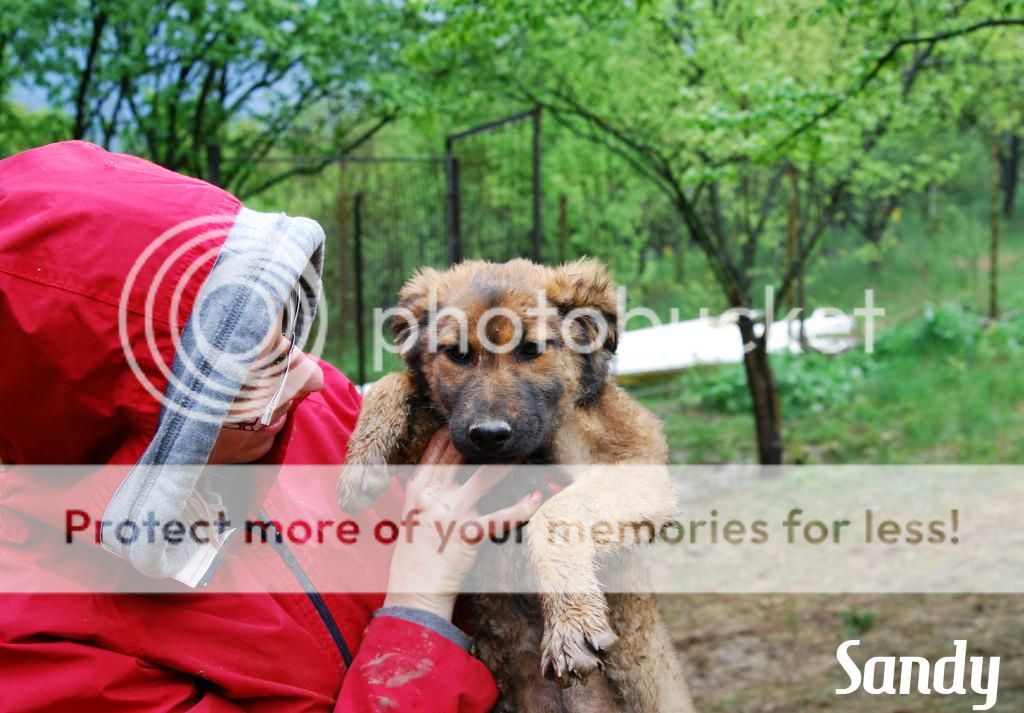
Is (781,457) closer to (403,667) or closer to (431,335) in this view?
(431,335)

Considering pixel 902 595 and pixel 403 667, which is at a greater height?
pixel 403 667


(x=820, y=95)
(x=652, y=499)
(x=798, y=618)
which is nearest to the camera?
(x=652, y=499)

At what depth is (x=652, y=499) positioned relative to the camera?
2699 mm

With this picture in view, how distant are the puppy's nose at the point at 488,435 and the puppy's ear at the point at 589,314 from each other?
48cm

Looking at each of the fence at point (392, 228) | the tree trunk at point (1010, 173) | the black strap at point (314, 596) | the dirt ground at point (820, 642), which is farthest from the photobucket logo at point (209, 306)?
the tree trunk at point (1010, 173)

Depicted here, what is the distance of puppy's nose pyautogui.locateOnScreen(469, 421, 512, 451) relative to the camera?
2.66 metres

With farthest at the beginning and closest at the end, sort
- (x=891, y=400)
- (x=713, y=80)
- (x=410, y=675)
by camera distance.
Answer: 1. (x=891, y=400)
2. (x=713, y=80)
3. (x=410, y=675)

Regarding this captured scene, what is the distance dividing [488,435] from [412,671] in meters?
0.77

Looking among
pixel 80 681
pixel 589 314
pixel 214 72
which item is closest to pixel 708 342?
pixel 214 72

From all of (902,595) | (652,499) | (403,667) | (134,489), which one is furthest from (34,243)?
(902,595)

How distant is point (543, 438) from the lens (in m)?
2.90

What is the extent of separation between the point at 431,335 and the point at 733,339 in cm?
1271

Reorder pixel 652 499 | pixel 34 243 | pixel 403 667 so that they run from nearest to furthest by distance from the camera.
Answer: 1. pixel 34 243
2. pixel 403 667
3. pixel 652 499

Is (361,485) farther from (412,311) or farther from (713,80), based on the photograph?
(713,80)
